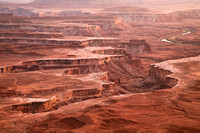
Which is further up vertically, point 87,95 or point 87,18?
point 87,18

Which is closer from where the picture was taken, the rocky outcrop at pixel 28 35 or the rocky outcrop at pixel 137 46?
the rocky outcrop at pixel 28 35

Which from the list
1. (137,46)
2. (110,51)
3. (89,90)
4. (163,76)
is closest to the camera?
(89,90)

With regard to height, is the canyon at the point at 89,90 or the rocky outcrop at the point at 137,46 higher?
the rocky outcrop at the point at 137,46

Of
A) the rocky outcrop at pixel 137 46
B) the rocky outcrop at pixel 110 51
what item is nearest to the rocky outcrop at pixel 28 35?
the rocky outcrop at pixel 137 46

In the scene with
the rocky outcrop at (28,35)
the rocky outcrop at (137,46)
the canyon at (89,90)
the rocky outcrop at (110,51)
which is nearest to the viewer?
the canyon at (89,90)

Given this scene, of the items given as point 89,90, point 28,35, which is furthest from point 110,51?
point 89,90

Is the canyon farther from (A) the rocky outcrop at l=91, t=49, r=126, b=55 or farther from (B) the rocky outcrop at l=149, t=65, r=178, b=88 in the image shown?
(A) the rocky outcrop at l=91, t=49, r=126, b=55

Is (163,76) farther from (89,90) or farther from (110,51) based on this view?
(110,51)

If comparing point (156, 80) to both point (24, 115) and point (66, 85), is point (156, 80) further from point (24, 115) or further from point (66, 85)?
point (24, 115)

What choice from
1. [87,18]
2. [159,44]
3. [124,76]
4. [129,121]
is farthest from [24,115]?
[87,18]

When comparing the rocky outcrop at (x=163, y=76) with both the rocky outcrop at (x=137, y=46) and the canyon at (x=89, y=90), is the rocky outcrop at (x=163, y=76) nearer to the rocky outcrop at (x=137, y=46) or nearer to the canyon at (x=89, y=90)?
the canyon at (x=89, y=90)

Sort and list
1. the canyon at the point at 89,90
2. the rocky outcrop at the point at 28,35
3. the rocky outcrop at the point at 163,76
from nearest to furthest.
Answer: the canyon at the point at 89,90
the rocky outcrop at the point at 163,76
the rocky outcrop at the point at 28,35
